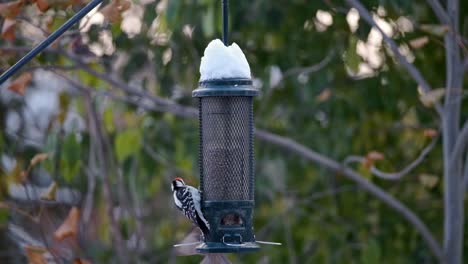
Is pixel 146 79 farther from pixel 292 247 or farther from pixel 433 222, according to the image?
pixel 433 222

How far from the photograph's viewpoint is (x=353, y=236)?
830cm

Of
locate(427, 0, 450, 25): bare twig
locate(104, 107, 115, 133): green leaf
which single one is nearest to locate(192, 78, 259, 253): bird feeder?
locate(427, 0, 450, 25): bare twig

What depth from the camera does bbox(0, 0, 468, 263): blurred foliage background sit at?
6871 millimetres

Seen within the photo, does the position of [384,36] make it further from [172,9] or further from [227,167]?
[172,9]

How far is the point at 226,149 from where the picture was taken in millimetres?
4723

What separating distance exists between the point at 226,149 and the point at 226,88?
0.39 meters

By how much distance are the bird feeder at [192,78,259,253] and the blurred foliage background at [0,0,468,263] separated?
1596mm

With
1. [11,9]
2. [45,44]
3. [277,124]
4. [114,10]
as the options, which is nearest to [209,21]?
[114,10]

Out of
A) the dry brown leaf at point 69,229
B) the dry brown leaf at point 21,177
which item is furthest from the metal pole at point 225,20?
the dry brown leaf at point 21,177

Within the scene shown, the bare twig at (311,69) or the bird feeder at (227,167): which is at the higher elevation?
the bare twig at (311,69)

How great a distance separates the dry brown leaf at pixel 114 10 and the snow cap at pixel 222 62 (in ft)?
2.56

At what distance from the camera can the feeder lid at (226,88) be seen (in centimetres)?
444

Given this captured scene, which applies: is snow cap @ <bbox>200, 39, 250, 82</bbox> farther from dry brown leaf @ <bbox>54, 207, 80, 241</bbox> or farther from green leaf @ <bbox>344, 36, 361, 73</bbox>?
dry brown leaf @ <bbox>54, 207, 80, 241</bbox>

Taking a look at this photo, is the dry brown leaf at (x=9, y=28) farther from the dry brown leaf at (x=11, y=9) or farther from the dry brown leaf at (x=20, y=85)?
the dry brown leaf at (x=20, y=85)
